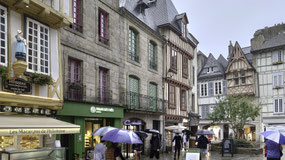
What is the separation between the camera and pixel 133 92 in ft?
56.6

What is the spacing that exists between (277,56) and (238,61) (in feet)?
14.0

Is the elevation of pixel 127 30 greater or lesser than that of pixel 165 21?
lesser

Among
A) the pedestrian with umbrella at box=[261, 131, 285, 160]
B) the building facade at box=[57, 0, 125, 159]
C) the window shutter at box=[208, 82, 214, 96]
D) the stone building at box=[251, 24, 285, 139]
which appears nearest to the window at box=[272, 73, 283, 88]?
the stone building at box=[251, 24, 285, 139]

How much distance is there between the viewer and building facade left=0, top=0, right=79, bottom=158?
8.60 m

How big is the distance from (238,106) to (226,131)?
15255 millimetres

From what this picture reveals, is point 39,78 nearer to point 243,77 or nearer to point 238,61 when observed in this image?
point 243,77

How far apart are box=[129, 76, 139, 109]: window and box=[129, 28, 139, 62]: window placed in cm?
124

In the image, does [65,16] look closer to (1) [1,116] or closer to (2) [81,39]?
(2) [81,39]

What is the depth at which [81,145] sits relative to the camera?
42.5 ft

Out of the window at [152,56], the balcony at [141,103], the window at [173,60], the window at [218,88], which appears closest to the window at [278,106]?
the window at [218,88]

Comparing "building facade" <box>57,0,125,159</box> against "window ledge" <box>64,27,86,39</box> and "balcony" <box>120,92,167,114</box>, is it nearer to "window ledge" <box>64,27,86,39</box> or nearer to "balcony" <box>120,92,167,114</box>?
"window ledge" <box>64,27,86,39</box>

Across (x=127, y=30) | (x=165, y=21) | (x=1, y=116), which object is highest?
(x=165, y=21)

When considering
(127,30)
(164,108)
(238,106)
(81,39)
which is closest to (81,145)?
(81,39)

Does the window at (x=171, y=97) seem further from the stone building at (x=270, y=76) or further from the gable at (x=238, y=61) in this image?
the gable at (x=238, y=61)
